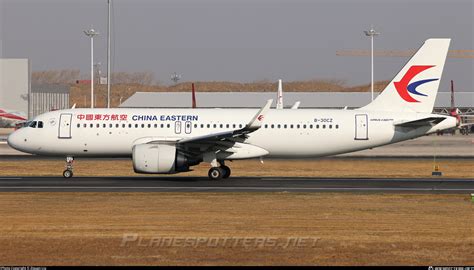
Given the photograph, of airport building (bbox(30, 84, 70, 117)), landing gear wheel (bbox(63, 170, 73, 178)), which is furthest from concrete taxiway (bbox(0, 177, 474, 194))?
airport building (bbox(30, 84, 70, 117))

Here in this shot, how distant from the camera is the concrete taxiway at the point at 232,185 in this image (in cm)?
3419

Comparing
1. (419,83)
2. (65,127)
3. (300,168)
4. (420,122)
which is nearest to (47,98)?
(65,127)

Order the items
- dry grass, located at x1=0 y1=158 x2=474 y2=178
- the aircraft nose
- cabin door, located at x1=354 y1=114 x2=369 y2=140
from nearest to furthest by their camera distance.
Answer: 1. cabin door, located at x1=354 y1=114 x2=369 y2=140
2. the aircraft nose
3. dry grass, located at x1=0 y1=158 x2=474 y2=178

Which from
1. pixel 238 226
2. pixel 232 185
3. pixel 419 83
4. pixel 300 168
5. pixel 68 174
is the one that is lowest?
pixel 238 226

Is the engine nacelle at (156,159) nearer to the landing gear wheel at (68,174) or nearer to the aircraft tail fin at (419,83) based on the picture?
the landing gear wheel at (68,174)

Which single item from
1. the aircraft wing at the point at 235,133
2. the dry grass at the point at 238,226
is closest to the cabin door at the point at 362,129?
the aircraft wing at the point at 235,133

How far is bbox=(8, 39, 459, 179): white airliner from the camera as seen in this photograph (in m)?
41.0

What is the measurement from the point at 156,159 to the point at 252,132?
536 cm

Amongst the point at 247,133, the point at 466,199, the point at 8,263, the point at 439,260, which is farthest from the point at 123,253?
the point at 247,133

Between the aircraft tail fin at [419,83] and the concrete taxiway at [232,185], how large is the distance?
4070 millimetres

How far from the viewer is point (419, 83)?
42.2 metres

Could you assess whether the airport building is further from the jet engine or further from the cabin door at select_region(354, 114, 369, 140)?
the jet engine

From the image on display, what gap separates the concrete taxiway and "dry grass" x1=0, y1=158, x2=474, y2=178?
263 cm

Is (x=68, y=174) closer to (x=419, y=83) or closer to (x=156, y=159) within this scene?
(x=156, y=159)
